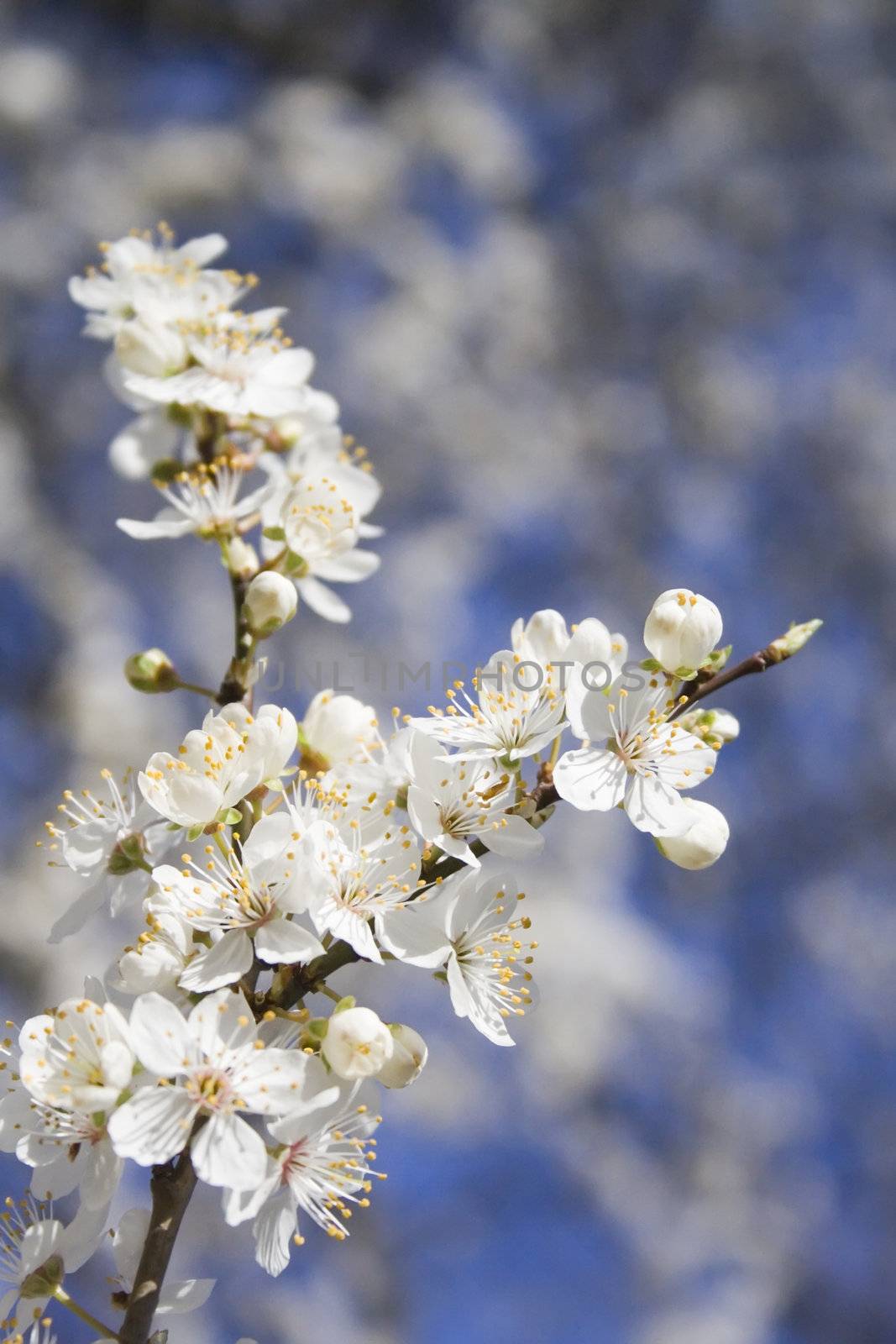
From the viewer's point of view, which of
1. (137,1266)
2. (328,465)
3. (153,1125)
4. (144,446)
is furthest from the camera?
(144,446)

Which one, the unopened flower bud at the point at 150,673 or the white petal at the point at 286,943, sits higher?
the unopened flower bud at the point at 150,673

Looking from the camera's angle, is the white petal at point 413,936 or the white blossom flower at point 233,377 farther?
the white blossom flower at point 233,377

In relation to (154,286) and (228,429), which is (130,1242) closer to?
(228,429)

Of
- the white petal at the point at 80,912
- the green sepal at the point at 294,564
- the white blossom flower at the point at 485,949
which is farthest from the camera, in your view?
the green sepal at the point at 294,564

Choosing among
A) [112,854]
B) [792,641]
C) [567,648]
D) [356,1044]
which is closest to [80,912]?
[112,854]

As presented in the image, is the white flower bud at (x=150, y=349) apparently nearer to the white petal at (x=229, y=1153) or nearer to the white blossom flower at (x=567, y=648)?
the white blossom flower at (x=567, y=648)

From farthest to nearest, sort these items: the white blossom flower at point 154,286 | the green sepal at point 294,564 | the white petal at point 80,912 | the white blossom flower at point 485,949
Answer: the white blossom flower at point 154,286, the green sepal at point 294,564, the white petal at point 80,912, the white blossom flower at point 485,949

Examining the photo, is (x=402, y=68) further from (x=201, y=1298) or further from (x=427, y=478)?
(x=201, y=1298)

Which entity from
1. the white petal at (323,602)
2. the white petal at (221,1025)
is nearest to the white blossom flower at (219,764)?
the white petal at (221,1025)
